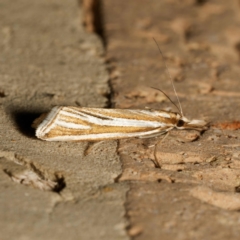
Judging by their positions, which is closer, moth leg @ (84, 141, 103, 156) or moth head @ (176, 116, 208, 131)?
moth leg @ (84, 141, 103, 156)

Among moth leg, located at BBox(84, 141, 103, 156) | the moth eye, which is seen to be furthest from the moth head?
moth leg, located at BBox(84, 141, 103, 156)

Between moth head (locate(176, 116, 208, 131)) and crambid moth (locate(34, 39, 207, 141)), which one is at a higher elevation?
crambid moth (locate(34, 39, 207, 141))

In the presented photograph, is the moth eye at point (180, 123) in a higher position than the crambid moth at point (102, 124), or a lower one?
lower

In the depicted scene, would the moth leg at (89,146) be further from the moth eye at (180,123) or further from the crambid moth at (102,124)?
the moth eye at (180,123)

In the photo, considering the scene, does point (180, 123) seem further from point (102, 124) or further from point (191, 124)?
point (102, 124)

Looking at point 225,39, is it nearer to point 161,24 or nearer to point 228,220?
point 161,24

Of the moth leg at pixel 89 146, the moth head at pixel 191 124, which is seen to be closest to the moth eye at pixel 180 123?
the moth head at pixel 191 124

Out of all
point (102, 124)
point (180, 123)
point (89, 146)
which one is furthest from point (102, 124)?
point (180, 123)

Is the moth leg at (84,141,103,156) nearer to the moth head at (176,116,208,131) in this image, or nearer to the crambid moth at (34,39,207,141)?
the crambid moth at (34,39,207,141)

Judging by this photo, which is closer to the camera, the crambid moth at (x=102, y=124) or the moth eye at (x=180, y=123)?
the crambid moth at (x=102, y=124)
